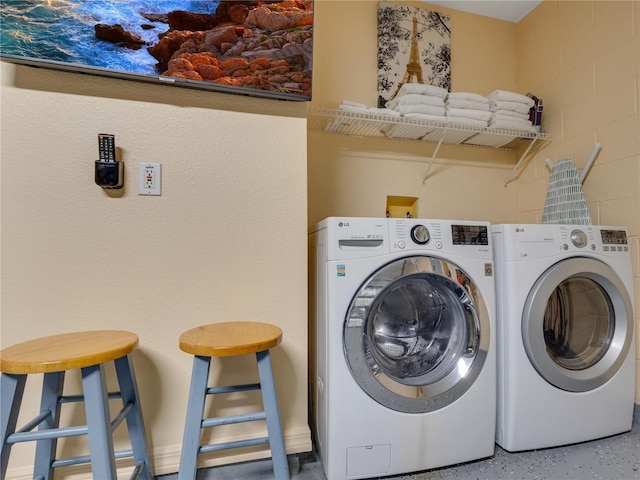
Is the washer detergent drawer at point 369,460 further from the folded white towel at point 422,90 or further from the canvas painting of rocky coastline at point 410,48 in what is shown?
the canvas painting of rocky coastline at point 410,48

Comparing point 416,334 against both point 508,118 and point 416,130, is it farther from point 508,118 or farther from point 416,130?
point 508,118

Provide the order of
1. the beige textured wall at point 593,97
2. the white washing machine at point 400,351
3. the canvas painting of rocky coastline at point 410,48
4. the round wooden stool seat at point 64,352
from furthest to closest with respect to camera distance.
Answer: the canvas painting of rocky coastline at point 410,48
the beige textured wall at point 593,97
the white washing machine at point 400,351
the round wooden stool seat at point 64,352

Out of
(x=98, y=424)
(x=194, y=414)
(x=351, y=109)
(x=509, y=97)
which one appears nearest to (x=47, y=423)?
(x=98, y=424)

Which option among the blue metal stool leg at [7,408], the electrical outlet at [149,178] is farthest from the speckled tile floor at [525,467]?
the electrical outlet at [149,178]

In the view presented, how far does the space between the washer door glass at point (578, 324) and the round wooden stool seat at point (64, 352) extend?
1503 mm

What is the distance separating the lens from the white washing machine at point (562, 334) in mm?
1318

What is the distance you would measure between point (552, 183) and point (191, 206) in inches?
78.2

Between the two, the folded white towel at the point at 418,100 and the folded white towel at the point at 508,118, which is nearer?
the folded white towel at the point at 418,100

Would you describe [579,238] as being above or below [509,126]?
below

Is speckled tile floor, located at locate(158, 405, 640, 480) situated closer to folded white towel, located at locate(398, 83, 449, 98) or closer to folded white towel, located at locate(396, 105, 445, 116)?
folded white towel, located at locate(396, 105, 445, 116)

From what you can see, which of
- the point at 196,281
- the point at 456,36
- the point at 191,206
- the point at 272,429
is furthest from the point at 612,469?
the point at 456,36

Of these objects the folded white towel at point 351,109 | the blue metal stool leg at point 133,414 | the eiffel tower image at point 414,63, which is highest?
the eiffel tower image at point 414,63

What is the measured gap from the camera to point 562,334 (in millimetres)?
1490

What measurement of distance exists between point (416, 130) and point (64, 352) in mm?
1976
